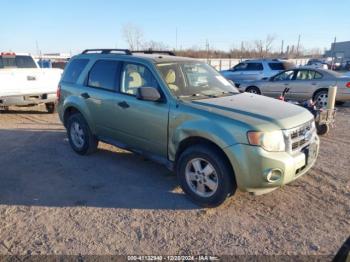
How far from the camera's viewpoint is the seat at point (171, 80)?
4.24 metres

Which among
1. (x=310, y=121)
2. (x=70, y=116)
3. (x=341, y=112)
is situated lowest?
(x=341, y=112)

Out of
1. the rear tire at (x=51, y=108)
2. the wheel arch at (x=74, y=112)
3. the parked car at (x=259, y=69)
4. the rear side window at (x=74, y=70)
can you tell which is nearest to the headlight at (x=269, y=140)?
the wheel arch at (x=74, y=112)

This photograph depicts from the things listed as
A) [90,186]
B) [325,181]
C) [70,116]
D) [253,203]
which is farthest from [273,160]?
[70,116]

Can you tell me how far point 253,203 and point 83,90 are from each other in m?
3.39

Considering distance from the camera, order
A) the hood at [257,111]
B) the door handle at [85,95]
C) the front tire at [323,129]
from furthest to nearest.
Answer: the front tire at [323,129] → the door handle at [85,95] → the hood at [257,111]

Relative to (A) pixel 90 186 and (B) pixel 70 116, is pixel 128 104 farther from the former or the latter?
(B) pixel 70 116

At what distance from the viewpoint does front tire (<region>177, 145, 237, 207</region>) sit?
11.8 ft

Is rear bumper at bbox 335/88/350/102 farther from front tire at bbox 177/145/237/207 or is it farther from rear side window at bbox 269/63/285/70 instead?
front tire at bbox 177/145/237/207

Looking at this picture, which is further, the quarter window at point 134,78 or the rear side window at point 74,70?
the rear side window at point 74,70

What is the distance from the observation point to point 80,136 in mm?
5738

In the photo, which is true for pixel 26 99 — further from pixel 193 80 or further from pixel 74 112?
pixel 193 80

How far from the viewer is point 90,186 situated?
448 cm

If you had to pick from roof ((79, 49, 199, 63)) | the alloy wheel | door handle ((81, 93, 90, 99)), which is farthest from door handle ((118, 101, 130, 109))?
the alloy wheel

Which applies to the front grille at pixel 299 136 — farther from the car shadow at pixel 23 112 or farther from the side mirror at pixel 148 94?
the car shadow at pixel 23 112
